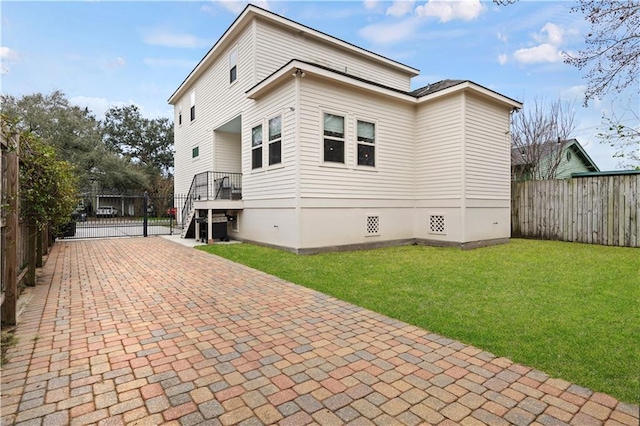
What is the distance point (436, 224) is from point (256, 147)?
6139mm

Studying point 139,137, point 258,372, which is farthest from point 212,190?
point 139,137

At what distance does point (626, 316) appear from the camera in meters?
3.85

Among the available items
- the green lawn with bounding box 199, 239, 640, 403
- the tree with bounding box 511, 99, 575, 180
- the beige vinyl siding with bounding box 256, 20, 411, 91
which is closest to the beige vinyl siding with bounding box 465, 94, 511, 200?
the green lawn with bounding box 199, 239, 640, 403

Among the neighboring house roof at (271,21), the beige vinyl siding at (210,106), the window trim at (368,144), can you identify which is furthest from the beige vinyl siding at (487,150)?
the beige vinyl siding at (210,106)

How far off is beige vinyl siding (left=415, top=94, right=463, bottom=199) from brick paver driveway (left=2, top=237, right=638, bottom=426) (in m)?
6.84

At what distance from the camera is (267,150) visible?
10.1 metres

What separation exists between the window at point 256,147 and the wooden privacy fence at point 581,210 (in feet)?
29.7

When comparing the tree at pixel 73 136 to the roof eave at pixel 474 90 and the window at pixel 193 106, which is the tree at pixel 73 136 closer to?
the window at pixel 193 106

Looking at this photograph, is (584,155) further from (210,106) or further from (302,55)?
(210,106)

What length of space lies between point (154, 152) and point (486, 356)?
3993cm

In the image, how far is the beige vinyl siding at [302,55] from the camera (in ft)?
35.8

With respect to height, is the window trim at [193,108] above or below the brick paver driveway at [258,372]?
above

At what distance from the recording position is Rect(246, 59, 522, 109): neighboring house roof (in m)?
8.52

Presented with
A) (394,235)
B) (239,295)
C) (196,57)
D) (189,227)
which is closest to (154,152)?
(196,57)
